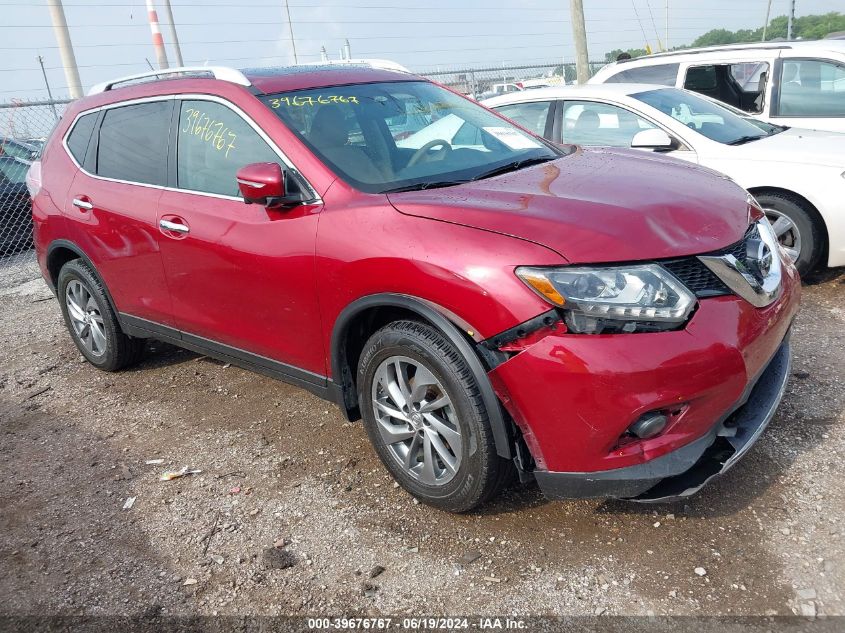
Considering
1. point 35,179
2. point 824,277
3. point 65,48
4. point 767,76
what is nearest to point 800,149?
point 824,277

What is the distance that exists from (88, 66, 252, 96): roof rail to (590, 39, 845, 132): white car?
16.1 feet

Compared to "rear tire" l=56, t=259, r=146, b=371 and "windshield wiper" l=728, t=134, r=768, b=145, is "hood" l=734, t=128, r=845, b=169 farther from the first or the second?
"rear tire" l=56, t=259, r=146, b=371

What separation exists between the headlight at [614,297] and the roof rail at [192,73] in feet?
6.59

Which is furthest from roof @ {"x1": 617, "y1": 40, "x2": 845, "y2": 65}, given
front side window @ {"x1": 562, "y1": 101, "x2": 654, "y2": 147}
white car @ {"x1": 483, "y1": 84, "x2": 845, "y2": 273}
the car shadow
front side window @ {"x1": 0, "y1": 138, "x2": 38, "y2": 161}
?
front side window @ {"x1": 0, "y1": 138, "x2": 38, "y2": 161}

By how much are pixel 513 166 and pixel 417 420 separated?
4.26ft

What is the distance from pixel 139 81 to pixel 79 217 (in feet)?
3.08

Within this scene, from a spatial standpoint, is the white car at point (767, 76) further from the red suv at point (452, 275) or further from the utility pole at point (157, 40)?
the utility pole at point (157, 40)

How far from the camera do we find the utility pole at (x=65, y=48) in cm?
1608

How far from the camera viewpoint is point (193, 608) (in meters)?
2.60

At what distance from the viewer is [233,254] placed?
3354mm

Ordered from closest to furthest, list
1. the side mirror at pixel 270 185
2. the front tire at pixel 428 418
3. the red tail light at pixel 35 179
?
the front tire at pixel 428 418
the side mirror at pixel 270 185
the red tail light at pixel 35 179

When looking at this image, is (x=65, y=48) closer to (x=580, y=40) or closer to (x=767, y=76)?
(x=580, y=40)

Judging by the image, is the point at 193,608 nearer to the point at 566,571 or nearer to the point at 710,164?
the point at 566,571

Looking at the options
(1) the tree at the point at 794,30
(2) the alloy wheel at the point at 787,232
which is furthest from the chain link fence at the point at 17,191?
(1) the tree at the point at 794,30
